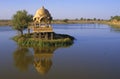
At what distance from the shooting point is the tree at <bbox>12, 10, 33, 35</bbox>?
37591 mm

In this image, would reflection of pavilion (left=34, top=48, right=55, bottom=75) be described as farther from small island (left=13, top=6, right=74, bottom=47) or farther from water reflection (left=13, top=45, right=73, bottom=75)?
small island (left=13, top=6, right=74, bottom=47)

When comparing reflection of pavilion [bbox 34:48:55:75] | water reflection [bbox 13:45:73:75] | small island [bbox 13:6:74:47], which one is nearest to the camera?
reflection of pavilion [bbox 34:48:55:75]

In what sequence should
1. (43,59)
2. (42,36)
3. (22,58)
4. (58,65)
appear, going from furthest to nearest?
(42,36), (22,58), (43,59), (58,65)

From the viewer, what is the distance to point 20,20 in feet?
125

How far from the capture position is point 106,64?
20016mm

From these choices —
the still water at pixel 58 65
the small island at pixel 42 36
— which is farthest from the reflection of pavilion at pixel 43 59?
the small island at pixel 42 36

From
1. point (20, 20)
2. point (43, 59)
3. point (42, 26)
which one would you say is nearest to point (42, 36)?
point (42, 26)

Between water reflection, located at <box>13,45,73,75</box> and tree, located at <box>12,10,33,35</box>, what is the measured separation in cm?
802

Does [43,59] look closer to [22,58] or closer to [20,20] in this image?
[22,58]

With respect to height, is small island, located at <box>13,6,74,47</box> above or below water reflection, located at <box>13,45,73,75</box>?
above

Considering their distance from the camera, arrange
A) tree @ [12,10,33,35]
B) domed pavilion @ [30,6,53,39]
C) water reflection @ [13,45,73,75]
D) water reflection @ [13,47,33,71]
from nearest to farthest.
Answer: water reflection @ [13,45,73,75] < water reflection @ [13,47,33,71] < domed pavilion @ [30,6,53,39] < tree @ [12,10,33,35]

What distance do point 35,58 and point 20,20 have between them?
15.7m

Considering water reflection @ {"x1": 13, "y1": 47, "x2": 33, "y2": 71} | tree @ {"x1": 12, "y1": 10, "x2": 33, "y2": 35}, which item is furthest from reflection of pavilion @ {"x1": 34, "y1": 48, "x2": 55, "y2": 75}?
→ tree @ {"x1": 12, "y1": 10, "x2": 33, "y2": 35}

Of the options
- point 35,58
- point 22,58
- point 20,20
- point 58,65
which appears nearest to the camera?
point 58,65
